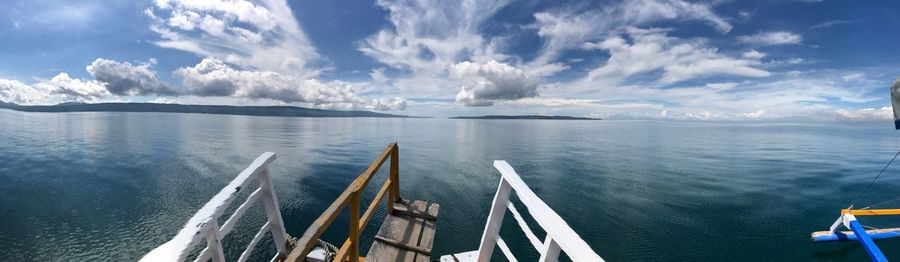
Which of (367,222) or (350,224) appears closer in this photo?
(350,224)

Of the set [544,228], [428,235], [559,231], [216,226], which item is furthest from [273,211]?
[559,231]

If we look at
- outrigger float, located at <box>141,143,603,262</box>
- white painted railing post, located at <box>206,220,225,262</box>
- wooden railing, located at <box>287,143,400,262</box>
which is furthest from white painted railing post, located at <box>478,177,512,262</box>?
white painted railing post, located at <box>206,220,225,262</box>

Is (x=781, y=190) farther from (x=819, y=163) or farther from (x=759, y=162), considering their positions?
(x=819, y=163)

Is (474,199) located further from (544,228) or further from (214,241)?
(544,228)

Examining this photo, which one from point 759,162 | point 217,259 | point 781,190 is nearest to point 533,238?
point 217,259

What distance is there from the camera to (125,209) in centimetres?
1561

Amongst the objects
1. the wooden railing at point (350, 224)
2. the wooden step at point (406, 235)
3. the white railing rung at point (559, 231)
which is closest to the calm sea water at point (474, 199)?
the wooden step at point (406, 235)

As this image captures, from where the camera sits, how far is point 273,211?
4.98 m

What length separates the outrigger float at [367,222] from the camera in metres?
2.32

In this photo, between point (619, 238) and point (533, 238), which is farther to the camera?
point (619, 238)

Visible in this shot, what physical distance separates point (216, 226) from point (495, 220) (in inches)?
122

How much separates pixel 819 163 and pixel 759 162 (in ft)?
19.1

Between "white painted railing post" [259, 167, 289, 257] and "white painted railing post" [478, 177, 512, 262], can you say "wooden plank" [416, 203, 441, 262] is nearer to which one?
"white painted railing post" [478, 177, 512, 262]

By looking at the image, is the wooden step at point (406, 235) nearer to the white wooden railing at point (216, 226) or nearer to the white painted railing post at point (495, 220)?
the white painted railing post at point (495, 220)
